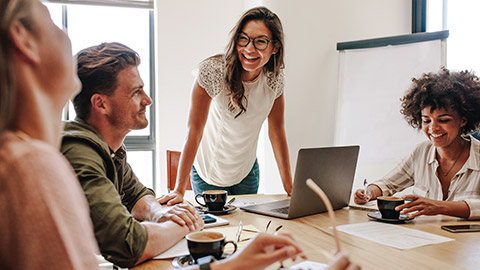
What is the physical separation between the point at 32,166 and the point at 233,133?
69.0 inches

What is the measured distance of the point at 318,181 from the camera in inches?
58.7

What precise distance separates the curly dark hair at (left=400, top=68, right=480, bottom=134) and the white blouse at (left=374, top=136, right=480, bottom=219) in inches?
5.3

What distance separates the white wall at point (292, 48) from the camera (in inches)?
130

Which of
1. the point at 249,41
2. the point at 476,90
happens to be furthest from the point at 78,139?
the point at 476,90

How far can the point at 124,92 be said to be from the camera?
1.30 meters

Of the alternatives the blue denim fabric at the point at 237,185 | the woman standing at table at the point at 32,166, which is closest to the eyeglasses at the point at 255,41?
the blue denim fabric at the point at 237,185

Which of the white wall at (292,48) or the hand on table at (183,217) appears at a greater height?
the white wall at (292,48)

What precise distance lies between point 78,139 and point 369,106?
2.52m

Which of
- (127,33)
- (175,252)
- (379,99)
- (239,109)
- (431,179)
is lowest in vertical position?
(175,252)

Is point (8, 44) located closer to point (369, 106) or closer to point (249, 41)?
point (249, 41)

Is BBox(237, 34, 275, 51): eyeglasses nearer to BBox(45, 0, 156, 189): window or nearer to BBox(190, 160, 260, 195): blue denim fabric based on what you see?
BBox(190, 160, 260, 195): blue denim fabric

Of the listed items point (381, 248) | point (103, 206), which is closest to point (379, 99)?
point (381, 248)

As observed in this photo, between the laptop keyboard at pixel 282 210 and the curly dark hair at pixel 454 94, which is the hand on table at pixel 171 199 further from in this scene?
the curly dark hair at pixel 454 94

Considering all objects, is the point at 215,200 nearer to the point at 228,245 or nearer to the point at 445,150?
the point at 228,245
